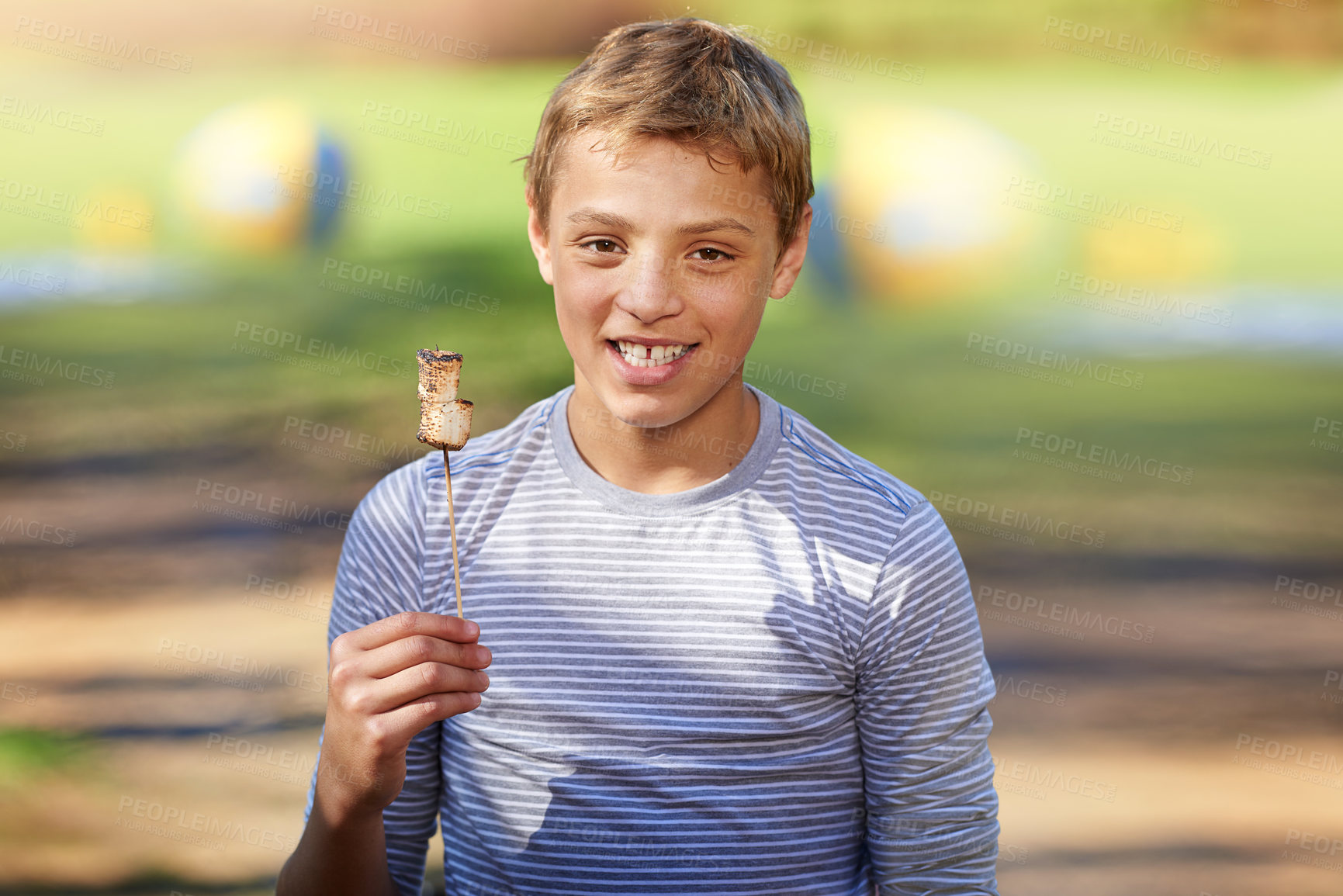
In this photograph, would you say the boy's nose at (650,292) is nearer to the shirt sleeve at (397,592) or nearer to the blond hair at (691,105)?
the blond hair at (691,105)

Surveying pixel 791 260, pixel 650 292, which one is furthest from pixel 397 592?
pixel 791 260

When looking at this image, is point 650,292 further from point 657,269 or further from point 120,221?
point 120,221

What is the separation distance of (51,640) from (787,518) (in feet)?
11.4

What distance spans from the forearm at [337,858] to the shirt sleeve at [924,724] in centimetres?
59

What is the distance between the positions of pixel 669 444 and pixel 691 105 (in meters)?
0.40

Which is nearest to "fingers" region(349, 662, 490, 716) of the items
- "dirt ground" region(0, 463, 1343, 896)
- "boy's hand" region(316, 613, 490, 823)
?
"boy's hand" region(316, 613, 490, 823)

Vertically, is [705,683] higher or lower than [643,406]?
lower

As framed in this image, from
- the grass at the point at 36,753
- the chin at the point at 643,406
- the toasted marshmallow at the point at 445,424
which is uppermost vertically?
the chin at the point at 643,406

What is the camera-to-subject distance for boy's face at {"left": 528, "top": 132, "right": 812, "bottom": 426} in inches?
52.7

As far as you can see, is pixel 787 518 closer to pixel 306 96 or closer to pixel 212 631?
pixel 212 631

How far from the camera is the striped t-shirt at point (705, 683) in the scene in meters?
1.40

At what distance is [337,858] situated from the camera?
53.1 inches

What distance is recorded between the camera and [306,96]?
534 cm

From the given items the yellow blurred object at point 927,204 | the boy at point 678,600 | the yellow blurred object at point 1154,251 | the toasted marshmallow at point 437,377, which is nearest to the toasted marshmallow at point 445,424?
the toasted marshmallow at point 437,377
